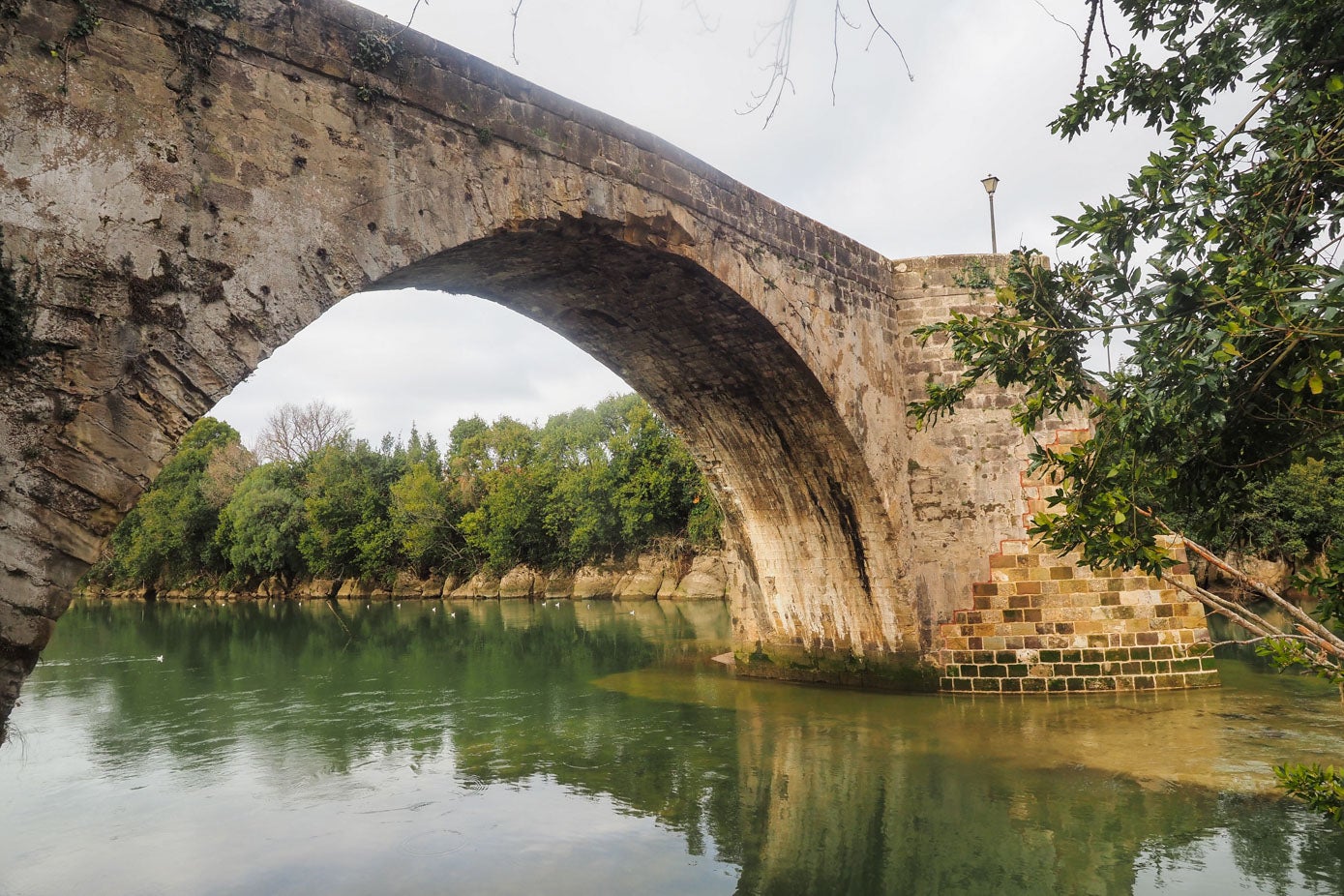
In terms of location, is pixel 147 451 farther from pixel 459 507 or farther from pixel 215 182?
pixel 459 507

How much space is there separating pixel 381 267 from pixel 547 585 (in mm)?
29959

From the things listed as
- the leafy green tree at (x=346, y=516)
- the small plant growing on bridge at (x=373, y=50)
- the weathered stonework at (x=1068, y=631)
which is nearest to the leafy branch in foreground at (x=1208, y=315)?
the small plant growing on bridge at (x=373, y=50)

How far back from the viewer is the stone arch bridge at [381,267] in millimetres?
3930

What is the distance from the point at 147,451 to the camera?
409cm

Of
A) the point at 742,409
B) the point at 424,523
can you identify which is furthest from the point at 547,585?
the point at 742,409

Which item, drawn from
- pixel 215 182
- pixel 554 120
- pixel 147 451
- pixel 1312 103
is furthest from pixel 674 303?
pixel 1312 103

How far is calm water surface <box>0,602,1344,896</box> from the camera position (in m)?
4.88

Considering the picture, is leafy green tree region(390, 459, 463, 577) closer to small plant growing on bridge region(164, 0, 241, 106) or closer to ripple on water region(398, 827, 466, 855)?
ripple on water region(398, 827, 466, 855)

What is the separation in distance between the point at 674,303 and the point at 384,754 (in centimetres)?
440

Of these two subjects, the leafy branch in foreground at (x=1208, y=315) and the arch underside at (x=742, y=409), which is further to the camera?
the arch underside at (x=742, y=409)

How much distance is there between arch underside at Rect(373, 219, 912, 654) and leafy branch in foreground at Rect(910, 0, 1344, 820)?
145 inches

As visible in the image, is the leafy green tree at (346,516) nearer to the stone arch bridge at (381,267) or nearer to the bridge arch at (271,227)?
the stone arch bridge at (381,267)

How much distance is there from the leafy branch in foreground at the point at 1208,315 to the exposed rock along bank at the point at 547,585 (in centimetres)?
2194

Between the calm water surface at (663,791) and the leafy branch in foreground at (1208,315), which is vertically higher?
the leafy branch in foreground at (1208,315)
